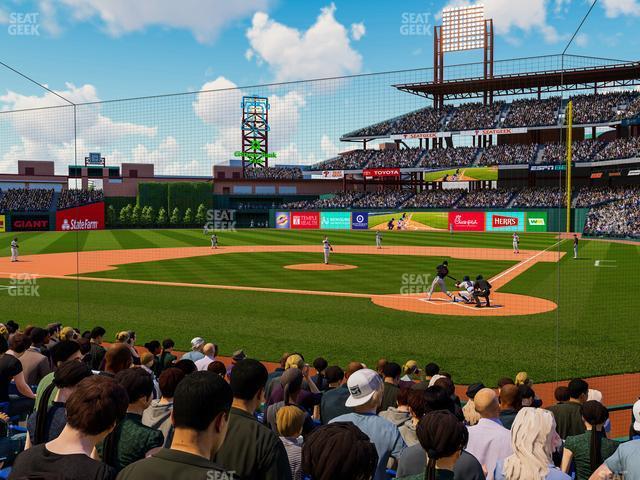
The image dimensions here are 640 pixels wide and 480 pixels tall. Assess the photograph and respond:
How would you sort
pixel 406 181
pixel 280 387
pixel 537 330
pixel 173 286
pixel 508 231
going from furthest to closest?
pixel 406 181 < pixel 508 231 < pixel 173 286 < pixel 537 330 < pixel 280 387

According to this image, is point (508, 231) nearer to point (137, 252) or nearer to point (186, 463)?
A: point (137, 252)

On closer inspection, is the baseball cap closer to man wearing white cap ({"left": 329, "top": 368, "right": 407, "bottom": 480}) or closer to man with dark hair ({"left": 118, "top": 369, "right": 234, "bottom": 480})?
man wearing white cap ({"left": 329, "top": 368, "right": 407, "bottom": 480})

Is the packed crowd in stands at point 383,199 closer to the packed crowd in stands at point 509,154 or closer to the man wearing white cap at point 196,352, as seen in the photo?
the packed crowd in stands at point 509,154

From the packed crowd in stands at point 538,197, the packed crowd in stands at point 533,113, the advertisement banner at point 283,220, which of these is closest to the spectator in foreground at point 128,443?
the packed crowd in stands at point 538,197

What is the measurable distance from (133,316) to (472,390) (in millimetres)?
12828

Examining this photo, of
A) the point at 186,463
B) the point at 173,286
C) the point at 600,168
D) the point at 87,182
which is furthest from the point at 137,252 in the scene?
the point at 600,168

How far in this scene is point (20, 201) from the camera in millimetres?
67188

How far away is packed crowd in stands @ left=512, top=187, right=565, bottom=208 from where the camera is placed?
5939 cm

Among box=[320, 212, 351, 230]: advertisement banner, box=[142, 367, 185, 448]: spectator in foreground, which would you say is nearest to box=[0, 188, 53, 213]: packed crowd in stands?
box=[320, 212, 351, 230]: advertisement banner

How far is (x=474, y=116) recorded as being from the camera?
7281cm

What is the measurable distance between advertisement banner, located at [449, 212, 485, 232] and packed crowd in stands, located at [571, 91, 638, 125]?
16.5m

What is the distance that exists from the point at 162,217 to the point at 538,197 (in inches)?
1764

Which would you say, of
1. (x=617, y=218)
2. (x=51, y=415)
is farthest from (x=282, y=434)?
(x=617, y=218)

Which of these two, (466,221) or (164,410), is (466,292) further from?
(466,221)
